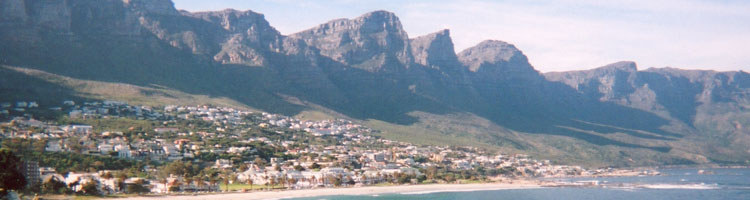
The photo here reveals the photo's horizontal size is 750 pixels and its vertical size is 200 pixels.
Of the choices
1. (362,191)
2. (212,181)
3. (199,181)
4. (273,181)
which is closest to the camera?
(199,181)

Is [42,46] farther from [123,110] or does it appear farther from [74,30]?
[123,110]

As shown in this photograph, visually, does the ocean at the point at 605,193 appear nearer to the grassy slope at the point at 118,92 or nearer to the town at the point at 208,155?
the town at the point at 208,155

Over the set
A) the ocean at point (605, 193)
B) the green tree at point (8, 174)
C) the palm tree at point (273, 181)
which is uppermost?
the green tree at point (8, 174)

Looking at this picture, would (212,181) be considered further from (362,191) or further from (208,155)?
(362,191)

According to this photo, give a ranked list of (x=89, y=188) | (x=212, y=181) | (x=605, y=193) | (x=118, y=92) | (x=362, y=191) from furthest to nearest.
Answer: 1. (x=118, y=92)
2. (x=605, y=193)
3. (x=362, y=191)
4. (x=212, y=181)
5. (x=89, y=188)

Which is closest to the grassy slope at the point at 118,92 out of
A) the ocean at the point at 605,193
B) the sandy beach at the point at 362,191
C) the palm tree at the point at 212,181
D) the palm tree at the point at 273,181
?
the palm tree at the point at 273,181

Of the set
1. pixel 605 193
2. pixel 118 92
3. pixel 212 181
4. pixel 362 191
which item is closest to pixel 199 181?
pixel 212 181
